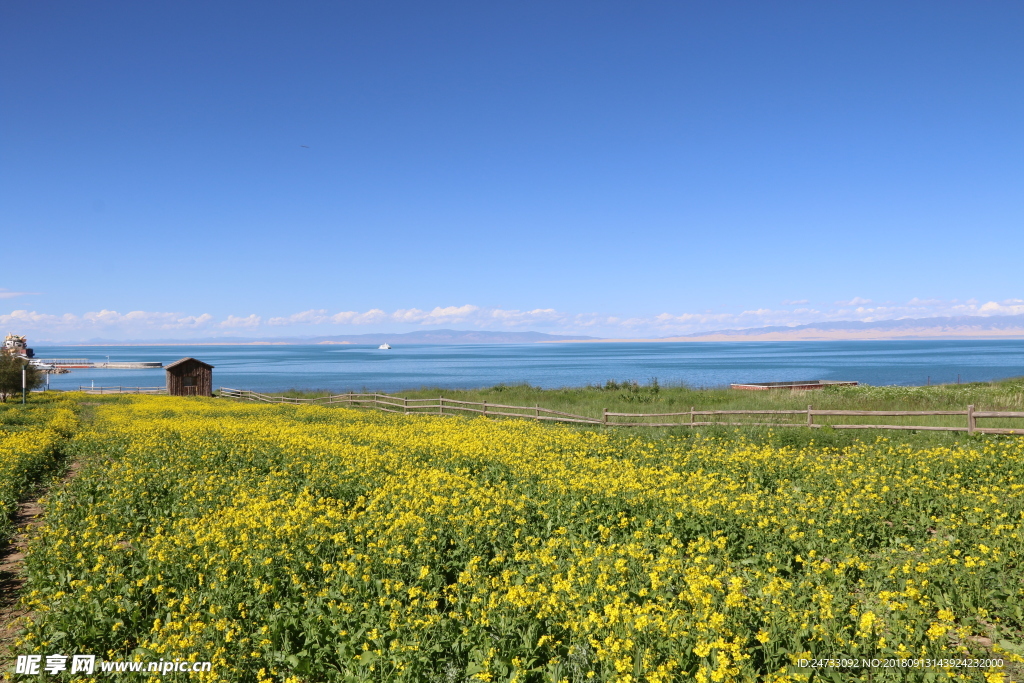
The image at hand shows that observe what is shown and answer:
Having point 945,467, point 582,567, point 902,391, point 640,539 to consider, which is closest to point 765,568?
point 640,539

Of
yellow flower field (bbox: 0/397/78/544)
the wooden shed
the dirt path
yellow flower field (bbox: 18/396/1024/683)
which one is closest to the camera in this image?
yellow flower field (bbox: 18/396/1024/683)

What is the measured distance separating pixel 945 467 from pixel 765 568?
22.6 feet

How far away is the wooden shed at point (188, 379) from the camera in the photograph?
53.6 metres

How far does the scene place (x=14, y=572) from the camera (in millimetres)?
8836

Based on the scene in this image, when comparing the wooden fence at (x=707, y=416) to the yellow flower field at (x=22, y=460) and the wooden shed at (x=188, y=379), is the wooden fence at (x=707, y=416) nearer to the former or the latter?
the yellow flower field at (x=22, y=460)

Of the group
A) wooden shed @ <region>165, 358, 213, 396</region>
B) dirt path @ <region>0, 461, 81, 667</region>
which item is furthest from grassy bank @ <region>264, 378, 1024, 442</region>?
wooden shed @ <region>165, 358, 213, 396</region>

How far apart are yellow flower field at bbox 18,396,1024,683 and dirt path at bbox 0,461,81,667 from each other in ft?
1.24

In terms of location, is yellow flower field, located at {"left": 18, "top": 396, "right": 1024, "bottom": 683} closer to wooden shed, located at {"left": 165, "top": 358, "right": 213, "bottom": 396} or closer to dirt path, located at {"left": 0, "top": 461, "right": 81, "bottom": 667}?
dirt path, located at {"left": 0, "top": 461, "right": 81, "bottom": 667}

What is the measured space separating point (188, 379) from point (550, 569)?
181 feet

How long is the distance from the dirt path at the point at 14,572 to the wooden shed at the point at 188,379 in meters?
44.4

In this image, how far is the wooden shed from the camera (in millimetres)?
53594

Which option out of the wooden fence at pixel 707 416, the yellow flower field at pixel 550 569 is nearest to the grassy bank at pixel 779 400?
→ the wooden fence at pixel 707 416

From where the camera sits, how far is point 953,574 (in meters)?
7.12

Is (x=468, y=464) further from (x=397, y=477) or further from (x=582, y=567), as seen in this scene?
(x=582, y=567)
